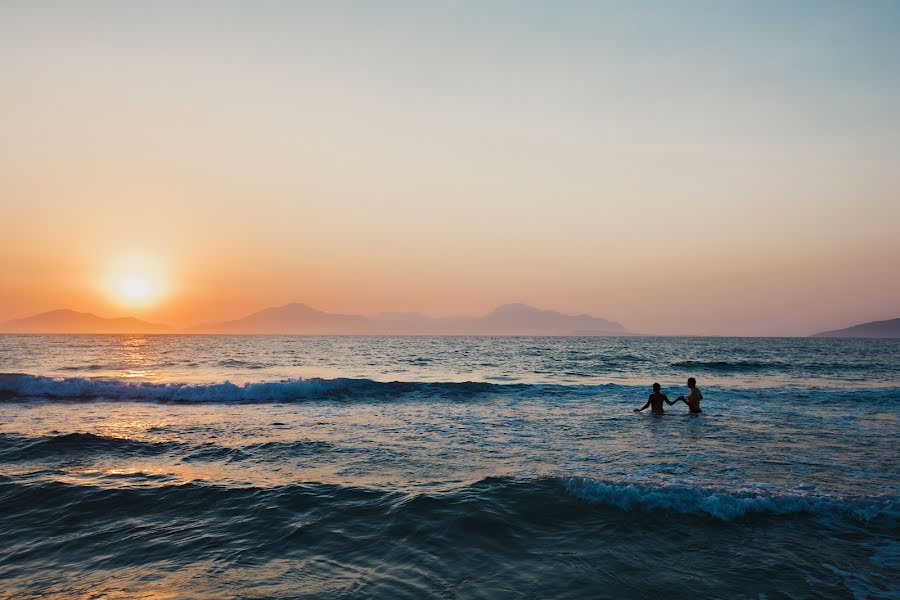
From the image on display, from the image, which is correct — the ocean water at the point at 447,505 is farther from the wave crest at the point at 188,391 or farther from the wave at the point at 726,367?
the wave at the point at 726,367

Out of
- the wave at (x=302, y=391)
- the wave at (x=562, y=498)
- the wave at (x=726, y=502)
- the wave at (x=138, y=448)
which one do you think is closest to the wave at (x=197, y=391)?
the wave at (x=302, y=391)

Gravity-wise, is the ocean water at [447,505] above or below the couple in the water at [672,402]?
below

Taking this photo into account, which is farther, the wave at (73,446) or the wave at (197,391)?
the wave at (197,391)

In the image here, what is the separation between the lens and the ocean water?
274 inches

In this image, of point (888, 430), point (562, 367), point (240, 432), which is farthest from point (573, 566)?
point (562, 367)

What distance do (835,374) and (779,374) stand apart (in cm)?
473

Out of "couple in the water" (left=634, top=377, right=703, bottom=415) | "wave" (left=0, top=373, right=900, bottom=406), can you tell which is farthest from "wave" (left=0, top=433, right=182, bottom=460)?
"couple in the water" (left=634, top=377, right=703, bottom=415)

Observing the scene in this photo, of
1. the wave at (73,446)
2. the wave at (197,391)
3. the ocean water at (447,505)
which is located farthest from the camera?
the wave at (197,391)

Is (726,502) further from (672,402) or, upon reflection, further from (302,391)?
(302,391)

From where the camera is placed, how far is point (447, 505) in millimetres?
9586

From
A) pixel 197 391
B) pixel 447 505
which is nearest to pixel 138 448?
pixel 447 505

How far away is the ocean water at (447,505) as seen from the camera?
6.95m

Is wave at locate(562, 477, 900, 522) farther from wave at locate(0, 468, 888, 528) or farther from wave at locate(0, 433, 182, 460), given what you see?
wave at locate(0, 433, 182, 460)

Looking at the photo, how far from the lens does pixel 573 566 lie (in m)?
7.29
